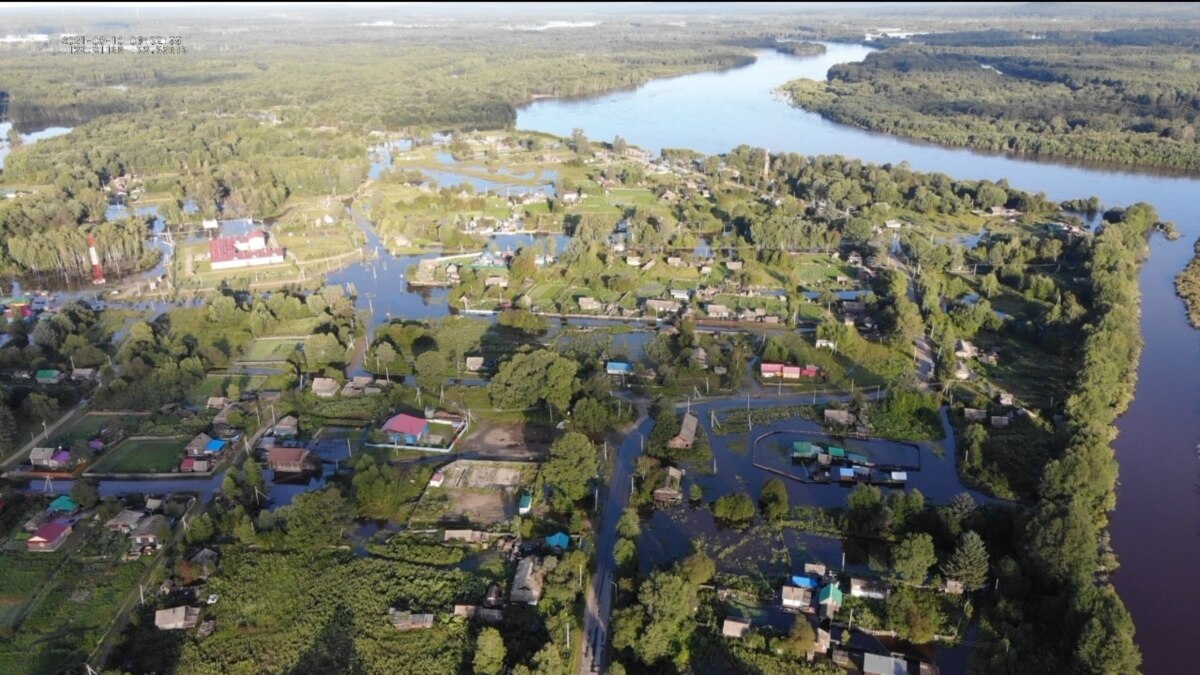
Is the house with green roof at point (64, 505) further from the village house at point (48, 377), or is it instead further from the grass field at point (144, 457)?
Result: the village house at point (48, 377)

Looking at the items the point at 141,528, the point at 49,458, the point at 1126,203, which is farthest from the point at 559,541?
the point at 1126,203

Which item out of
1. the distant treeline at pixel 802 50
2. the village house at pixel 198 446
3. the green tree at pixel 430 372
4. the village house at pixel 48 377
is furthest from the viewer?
the distant treeline at pixel 802 50

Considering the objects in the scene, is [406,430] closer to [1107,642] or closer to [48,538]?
Result: [48,538]

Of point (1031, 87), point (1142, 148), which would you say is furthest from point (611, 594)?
point (1031, 87)

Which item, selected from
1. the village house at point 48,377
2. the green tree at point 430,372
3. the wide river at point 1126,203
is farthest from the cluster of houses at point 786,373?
the village house at point 48,377

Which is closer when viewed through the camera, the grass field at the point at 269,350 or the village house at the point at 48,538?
the village house at the point at 48,538

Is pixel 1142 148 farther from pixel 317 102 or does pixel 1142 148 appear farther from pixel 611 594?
pixel 317 102

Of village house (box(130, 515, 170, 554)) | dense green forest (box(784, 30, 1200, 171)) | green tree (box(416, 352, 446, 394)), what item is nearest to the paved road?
green tree (box(416, 352, 446, 394))
